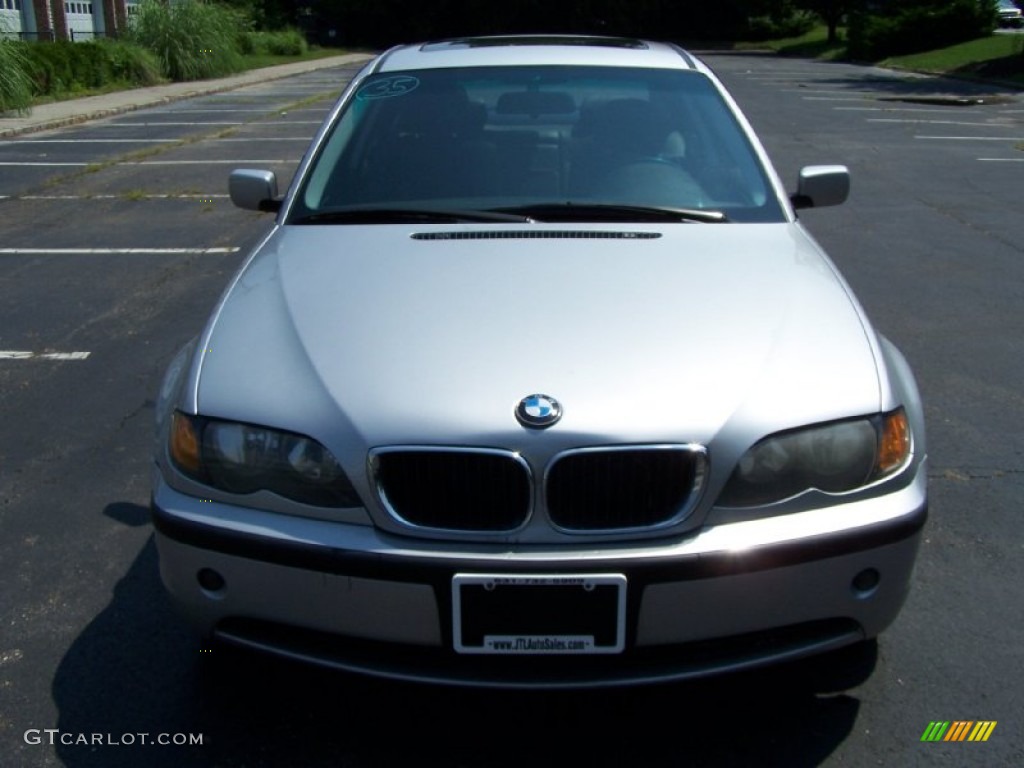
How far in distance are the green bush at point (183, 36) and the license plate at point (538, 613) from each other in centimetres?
2942

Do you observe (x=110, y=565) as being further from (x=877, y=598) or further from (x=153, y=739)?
(x=877, y=598)

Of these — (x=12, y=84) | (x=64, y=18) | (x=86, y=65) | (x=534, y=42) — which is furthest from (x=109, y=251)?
(x=64, y=18)

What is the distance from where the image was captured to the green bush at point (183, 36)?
29734 mm

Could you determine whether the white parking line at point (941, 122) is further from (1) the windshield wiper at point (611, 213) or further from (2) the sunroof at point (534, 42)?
(1) the windshield wiper at point (611, 213)

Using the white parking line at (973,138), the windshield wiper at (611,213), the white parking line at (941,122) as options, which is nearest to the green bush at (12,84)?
the white parking line at (941,122)

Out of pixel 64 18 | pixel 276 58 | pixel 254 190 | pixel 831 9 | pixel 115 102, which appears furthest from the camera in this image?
pixel 831 9

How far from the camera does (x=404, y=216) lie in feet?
12.8

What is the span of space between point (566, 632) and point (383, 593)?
417mm

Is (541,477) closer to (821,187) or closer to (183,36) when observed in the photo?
(821,187)

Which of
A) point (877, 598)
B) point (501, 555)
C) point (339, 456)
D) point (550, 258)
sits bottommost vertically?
point (877, 598)

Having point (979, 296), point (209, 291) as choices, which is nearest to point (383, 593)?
point (209, 291)

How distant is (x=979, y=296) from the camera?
7500 millimetres

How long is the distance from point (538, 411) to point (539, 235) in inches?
44.4

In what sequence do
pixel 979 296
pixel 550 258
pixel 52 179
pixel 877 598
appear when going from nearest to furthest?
1. pixel 877 598
2. pixel 550 258
3. pixel 979 296
4. pixel 52 179
